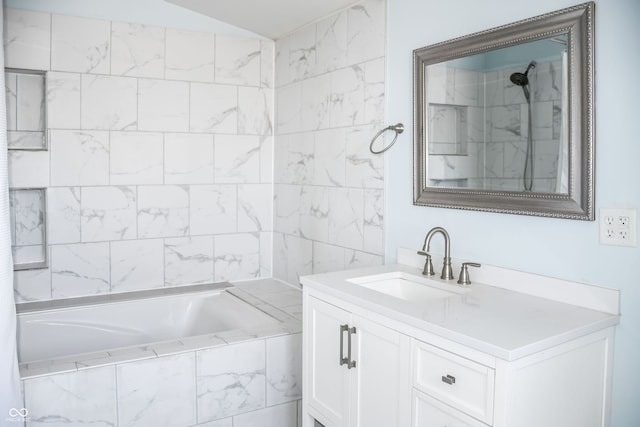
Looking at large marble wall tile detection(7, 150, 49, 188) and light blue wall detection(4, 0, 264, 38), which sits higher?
light blue wall detection(4, 0, 264, 38)

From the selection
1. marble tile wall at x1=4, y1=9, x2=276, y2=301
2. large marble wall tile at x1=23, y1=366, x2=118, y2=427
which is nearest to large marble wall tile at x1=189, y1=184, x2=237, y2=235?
marble tile wall at x1=4, y1=9, x2=276, y2=301

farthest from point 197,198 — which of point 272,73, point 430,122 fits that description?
point 430,122

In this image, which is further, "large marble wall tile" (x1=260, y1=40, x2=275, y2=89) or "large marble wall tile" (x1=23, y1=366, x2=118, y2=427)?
"large marble wall tile" (x1=260, y1=40, x2=275, y2=89)

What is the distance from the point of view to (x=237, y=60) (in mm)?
3609

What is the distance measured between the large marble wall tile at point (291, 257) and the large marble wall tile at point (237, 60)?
3.65ft

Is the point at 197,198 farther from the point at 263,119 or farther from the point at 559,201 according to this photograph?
the point at 559,201

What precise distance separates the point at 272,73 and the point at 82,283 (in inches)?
73.8

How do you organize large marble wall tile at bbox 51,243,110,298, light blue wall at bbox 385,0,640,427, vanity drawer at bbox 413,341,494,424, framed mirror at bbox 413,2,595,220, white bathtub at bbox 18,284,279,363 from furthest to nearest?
large marble wall tile at bbox 51,243,110,298 < white bathtub at bbox 18,284,279,363 < framed mirror at bbox 413,2,595,220 < light blue wall at bbox 385,0,640,427 < vanity drawer at bbox 413,341,494,424

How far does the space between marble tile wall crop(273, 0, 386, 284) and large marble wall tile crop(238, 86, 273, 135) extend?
86mm

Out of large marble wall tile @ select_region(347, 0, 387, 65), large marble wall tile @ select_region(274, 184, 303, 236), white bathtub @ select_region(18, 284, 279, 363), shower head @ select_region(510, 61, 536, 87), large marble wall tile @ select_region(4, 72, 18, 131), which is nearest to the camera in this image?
shower head @ select_region(510, 61, 536, 87)

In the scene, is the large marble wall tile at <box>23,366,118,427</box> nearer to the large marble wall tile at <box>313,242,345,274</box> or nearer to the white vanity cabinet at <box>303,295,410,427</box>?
the white vanity cabinet at <box>303,295,410,427</box>

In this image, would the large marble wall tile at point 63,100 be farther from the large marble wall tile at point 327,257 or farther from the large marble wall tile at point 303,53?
the large marble wall tile at point 327,257

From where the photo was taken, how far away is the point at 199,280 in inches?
141

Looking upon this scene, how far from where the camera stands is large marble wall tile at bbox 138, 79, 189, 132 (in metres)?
3.33
